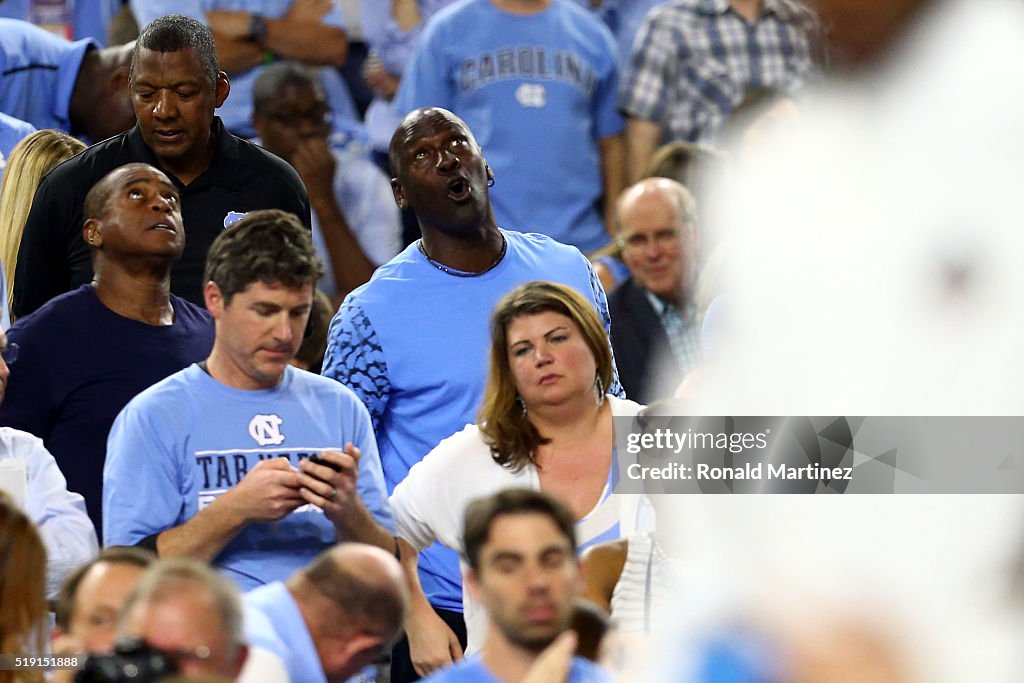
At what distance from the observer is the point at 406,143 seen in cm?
429

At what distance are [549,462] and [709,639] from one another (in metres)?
2.76

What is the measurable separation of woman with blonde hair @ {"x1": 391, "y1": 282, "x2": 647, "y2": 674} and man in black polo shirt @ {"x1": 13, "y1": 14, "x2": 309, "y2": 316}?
1.08 meters

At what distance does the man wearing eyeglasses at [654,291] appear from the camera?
480cm

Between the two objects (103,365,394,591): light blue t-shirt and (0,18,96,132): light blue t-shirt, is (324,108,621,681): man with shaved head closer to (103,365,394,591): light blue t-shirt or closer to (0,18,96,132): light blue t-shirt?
(103,365,394,591): light blue t-shirt

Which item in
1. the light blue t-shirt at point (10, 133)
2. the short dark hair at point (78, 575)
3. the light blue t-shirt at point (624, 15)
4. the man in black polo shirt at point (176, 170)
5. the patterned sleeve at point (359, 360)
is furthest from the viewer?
the light blue t-shirt at point (624, 15)

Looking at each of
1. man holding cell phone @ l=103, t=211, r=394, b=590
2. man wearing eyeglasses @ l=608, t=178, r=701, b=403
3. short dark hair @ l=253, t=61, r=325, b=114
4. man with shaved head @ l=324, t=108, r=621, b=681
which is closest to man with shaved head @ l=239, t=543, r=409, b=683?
man holding cell phone @ l=103, t=211, r=394, b=590

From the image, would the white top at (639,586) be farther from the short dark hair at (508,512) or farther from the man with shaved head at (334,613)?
A: the man with shaved head at (334,613)

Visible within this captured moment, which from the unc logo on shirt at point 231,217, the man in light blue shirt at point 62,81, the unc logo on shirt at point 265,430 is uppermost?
the man in light blue shirt at point 62,81

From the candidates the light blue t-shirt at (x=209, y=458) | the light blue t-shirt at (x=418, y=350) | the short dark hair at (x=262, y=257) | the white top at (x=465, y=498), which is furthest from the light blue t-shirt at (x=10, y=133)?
the white top at (x=465, y=498)

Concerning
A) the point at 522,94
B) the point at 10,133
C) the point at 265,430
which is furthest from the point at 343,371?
the point at 522,94

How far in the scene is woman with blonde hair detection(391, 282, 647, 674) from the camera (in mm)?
3604

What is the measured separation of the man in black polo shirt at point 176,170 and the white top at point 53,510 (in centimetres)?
91

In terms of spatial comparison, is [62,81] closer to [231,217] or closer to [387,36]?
[387,36]

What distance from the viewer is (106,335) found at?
3.85 m
